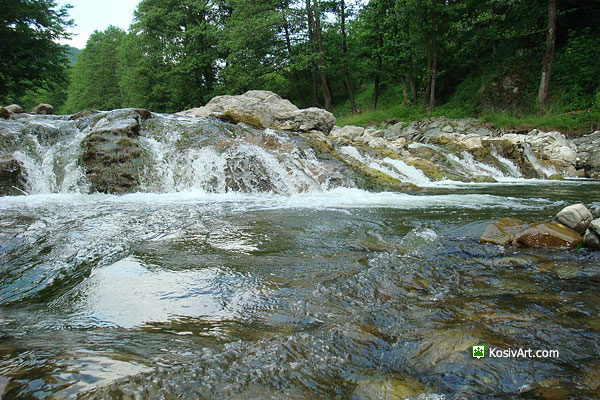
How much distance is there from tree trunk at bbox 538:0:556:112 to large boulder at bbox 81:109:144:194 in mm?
17389

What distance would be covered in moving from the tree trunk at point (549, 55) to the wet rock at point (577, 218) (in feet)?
47.8

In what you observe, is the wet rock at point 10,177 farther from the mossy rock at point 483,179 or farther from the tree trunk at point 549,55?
the tree trunk at point 549,55

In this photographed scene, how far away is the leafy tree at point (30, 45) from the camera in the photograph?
1841cm

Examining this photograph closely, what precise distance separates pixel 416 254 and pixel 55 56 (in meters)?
24.7

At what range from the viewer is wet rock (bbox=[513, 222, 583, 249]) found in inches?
157

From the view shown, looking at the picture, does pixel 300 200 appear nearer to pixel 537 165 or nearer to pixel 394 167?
pixel 394 167

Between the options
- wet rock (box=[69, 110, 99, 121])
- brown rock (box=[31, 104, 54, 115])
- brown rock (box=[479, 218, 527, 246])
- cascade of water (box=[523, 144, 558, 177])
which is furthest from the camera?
brown rock (box=[31, 104, 54, 115])

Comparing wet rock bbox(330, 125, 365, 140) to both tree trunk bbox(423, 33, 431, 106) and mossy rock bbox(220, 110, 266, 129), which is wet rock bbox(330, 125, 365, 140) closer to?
mossy rock bbox(220, 110, 266, 129)

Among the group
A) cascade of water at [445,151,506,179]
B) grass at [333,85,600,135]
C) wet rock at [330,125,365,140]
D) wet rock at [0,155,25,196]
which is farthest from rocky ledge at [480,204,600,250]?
grass at [333,85,600,135]

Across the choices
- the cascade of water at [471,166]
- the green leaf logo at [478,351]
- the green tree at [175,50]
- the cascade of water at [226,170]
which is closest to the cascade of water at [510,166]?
the cascade of water at [471,166]

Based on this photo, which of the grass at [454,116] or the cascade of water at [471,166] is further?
the grass at [454,116]

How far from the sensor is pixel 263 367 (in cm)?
191

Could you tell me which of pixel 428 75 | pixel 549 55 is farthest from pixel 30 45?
pixel 549 55

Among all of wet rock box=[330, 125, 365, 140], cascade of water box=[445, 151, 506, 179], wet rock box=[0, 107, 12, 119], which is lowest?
cascade of water box=[445, 151, 506, 179]
